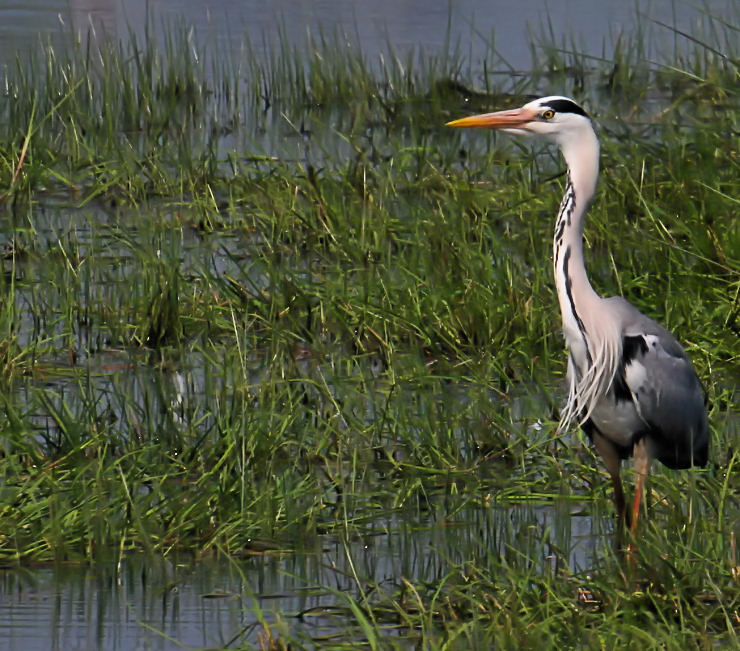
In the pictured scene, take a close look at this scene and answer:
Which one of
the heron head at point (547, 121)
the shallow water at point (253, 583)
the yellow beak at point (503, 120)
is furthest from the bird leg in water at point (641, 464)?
the yellow beak at point (503, 120)

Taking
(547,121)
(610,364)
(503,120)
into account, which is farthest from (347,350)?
(610,364)

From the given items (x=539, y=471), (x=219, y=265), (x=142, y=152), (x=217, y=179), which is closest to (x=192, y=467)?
(x=539, y=471)

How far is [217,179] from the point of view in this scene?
9.03 meters

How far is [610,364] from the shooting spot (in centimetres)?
471

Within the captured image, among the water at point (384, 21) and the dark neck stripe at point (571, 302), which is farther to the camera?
the water at point (384, 21)

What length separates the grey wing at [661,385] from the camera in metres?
4.80

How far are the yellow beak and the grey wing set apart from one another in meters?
0.69

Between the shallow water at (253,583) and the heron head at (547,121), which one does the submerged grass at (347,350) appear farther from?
the heron head at (547,121)

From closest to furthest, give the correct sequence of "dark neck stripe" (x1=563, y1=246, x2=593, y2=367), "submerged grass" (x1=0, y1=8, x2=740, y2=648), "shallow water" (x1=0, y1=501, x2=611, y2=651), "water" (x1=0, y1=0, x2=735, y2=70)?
"shallow water" (x1=0, y1=501, x2=611, y2=651), "submerged grass" (x1=0, y1=8, x2=740, y2=648), "dark neck stripe" (x1=563, y1=246, x2=593, y2=367), "water" (x1=0, y1=0, x2=735, y2=70)

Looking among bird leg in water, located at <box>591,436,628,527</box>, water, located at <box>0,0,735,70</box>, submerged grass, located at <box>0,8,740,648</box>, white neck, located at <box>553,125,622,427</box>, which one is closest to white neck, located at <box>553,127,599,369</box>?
white neck, located at <box>553,125,622,427</box>

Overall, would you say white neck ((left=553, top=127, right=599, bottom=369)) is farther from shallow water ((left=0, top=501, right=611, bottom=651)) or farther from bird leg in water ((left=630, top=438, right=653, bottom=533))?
shallow water ((left=0, top=501, right=611, bottom=651))

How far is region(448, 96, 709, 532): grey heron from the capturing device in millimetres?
4707

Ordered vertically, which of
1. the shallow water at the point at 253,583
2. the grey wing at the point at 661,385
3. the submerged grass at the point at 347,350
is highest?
the grey wing at the point at 661,385

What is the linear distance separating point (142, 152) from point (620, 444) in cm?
551
